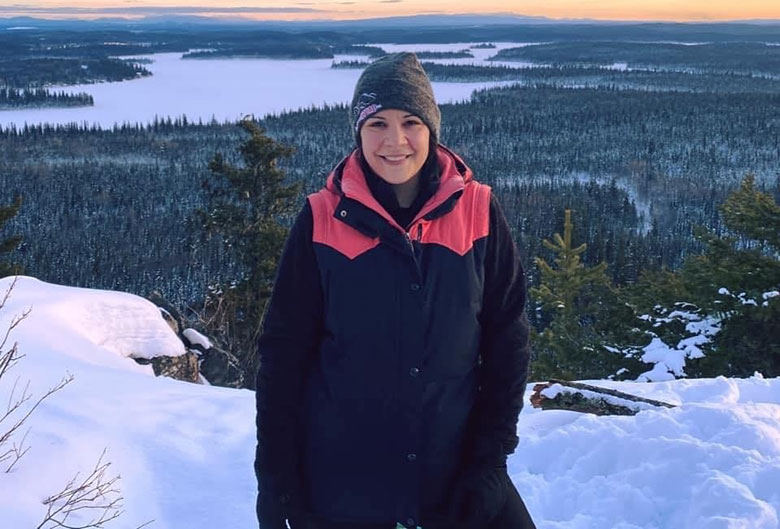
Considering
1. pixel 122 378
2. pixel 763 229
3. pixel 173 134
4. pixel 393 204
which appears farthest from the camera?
pixel 173 134

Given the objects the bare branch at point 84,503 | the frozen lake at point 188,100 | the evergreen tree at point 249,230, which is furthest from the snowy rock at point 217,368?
the frozen lake at point 188,100

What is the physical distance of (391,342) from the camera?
234cm

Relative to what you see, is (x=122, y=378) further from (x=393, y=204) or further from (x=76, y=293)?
(x=393, y=204)

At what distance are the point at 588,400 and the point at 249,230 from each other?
13.9 meters

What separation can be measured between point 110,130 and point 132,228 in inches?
2389

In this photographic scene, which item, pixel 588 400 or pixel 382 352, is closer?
pixel 382 352

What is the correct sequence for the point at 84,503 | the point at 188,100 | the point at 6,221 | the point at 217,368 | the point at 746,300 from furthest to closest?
the point at 188,100
the point at 6,221
the point at 217,368
the point at 746,300
the point at 84,503

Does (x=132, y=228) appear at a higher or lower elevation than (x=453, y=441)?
lower

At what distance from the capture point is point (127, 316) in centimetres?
964

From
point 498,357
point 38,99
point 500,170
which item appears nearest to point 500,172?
point 500,170

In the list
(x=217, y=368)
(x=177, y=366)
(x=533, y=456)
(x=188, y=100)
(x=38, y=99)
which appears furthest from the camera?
(x=188, y=100)

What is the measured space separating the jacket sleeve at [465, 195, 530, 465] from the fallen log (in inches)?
140

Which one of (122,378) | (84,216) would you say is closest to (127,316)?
(122,378)

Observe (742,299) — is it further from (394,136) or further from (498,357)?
(394,136)
